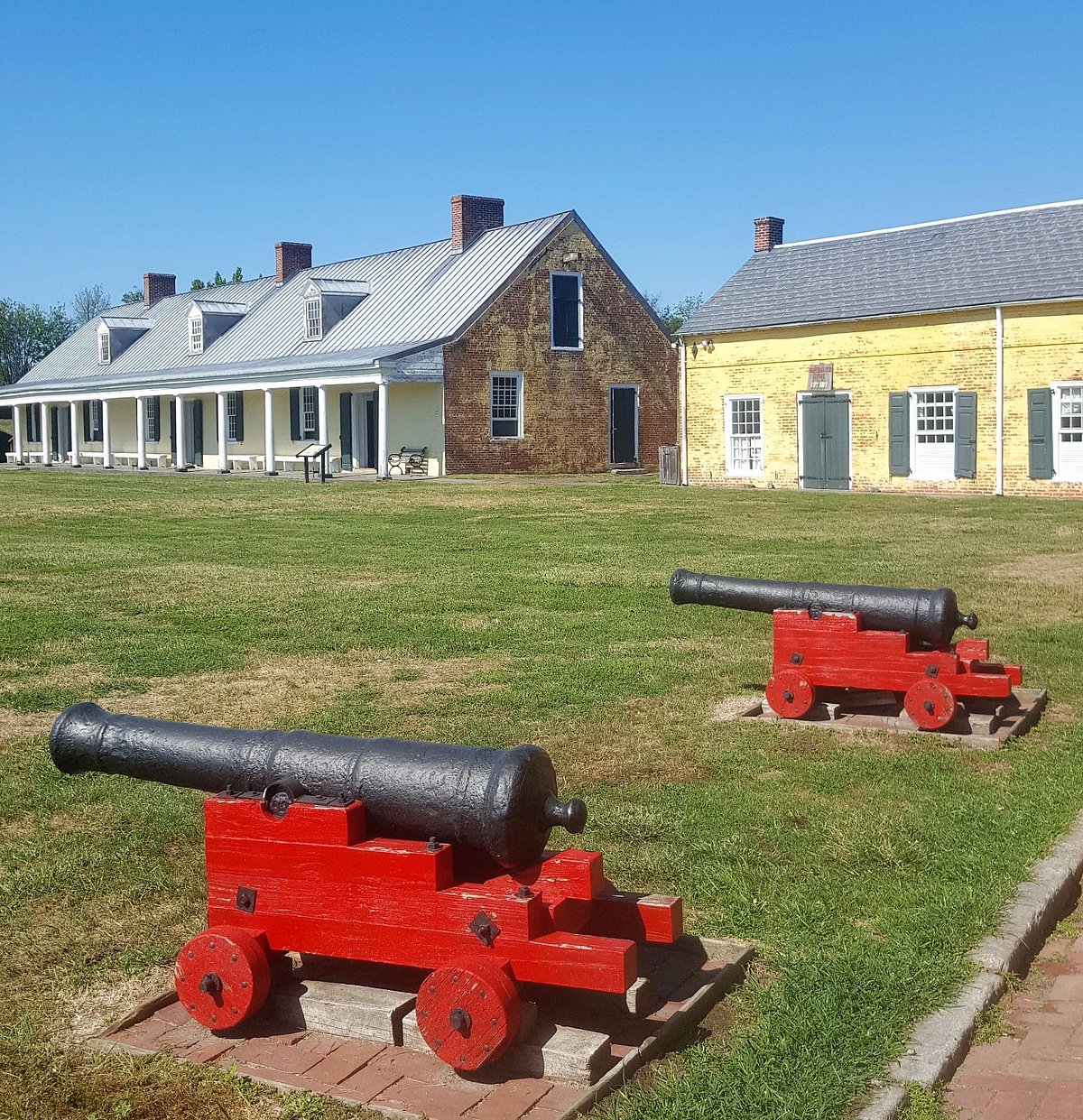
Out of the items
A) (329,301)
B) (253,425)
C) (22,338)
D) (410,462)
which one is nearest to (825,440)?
(410,462)

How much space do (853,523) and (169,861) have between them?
15306 mm

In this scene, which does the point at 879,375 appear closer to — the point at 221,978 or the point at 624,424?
the point at 624,424

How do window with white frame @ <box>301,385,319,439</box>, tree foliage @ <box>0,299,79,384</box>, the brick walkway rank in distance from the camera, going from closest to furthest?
the brick walkway → window with white frame @ <box>301,385,319,439</box> → tree foliage @ <box>0,299,79,384</box>

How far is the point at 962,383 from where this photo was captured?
2594 centimetres

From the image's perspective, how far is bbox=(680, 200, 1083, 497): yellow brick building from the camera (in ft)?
81.6

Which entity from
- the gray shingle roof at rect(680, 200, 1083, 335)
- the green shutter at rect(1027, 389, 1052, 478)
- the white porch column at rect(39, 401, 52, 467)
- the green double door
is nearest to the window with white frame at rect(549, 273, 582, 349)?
the gray shingle roof at rect(680, 200, 1083, 335)

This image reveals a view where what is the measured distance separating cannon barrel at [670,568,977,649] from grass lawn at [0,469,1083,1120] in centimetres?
59

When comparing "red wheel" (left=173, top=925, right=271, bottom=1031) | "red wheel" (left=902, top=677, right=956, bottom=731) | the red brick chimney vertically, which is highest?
the red brick chimney

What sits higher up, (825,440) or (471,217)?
(471,217)

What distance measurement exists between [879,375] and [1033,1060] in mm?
24762

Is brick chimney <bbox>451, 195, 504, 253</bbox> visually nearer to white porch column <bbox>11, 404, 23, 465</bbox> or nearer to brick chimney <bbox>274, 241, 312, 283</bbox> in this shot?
brick chimney <bbox>274, 241, 312, 283</bbox>

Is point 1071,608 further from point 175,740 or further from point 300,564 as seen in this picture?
point 175,740

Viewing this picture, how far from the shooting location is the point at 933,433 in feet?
87.3

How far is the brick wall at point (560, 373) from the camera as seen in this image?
3369 centimetres
